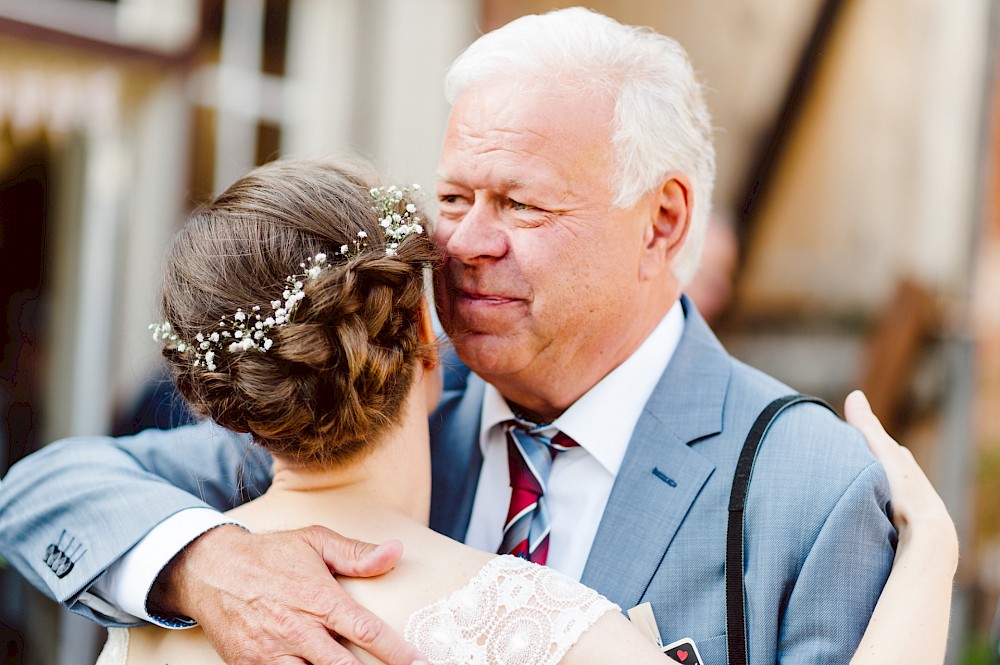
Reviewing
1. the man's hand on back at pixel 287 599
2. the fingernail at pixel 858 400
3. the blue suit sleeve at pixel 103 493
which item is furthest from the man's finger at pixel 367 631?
the fingernail at pixel 858 400

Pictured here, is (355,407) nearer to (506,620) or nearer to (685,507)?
(506,620)

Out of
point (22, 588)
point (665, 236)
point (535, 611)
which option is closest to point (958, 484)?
point (665, 236)

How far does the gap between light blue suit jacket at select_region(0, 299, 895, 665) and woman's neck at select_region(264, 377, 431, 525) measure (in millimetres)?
335

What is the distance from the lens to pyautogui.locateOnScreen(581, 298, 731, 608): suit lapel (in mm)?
2035

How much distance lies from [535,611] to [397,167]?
408cm

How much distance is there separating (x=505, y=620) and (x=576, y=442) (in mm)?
683

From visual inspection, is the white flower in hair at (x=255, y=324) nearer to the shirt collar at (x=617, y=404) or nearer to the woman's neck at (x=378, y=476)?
the woman's neck at (x=378, y=476)

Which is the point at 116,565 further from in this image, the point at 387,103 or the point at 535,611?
the point at 387,103

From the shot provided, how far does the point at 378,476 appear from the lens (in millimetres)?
1909

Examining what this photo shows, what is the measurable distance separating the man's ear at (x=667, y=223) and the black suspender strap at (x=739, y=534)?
1.44 feet

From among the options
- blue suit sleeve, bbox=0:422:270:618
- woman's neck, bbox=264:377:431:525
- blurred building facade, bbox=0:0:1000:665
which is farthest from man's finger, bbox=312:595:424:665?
blurred building facade, bbox=0:0:1000:665

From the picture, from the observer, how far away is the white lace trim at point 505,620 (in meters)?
1.64

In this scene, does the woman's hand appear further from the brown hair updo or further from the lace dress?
the brown hair updo

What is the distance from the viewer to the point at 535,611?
5.48ft
